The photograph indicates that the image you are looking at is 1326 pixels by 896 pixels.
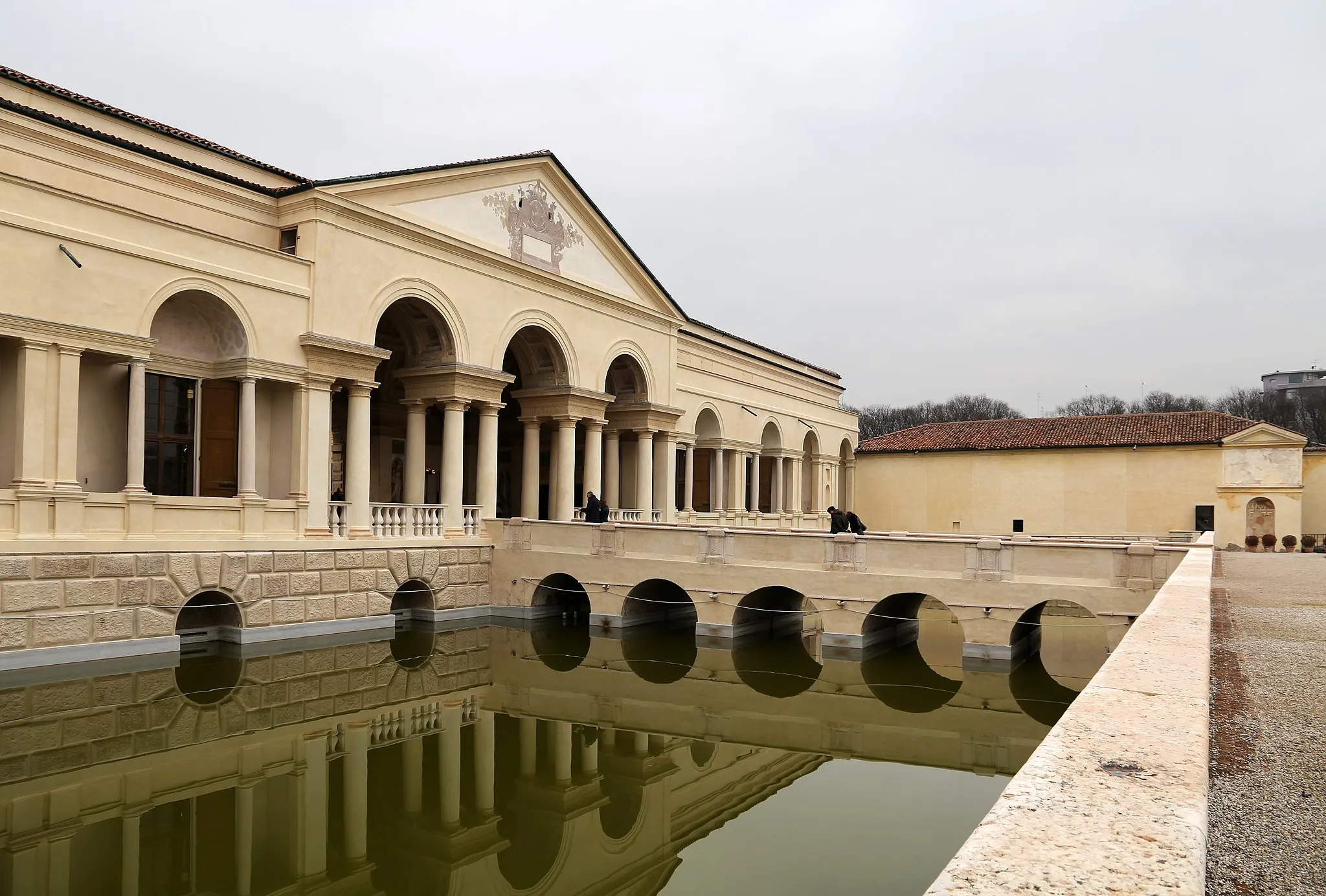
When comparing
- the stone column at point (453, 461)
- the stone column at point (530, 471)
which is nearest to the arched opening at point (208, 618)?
the stone column at point (453, 461)

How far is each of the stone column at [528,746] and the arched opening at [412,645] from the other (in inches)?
165

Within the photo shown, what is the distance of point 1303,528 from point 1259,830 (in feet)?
143

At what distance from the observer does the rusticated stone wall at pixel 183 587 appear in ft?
47.4

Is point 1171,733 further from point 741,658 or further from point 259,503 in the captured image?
point 259,503

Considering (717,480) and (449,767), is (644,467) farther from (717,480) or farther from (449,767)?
(449,767)

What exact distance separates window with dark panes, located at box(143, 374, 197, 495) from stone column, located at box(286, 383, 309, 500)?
1.83 metres

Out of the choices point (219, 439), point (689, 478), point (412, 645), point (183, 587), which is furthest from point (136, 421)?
point (689, 478)

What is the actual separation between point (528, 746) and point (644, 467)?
17.9 metres

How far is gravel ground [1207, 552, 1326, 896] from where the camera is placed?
3.78m

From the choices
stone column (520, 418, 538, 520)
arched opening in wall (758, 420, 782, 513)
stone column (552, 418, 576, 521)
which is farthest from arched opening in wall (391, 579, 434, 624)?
arched opening in wall (758, 420, 782, 513)

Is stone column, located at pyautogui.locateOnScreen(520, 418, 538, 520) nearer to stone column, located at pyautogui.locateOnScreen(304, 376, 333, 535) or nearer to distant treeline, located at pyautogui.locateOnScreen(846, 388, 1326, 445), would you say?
stone column, located at pyautogui.locateOnScreen(304, 376, 333, 535)

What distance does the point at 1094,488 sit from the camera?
42156 millimetres

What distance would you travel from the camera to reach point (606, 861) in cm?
882

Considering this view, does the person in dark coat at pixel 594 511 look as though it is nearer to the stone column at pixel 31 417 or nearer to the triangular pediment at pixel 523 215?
the triangular pediment at pixel 523 215
